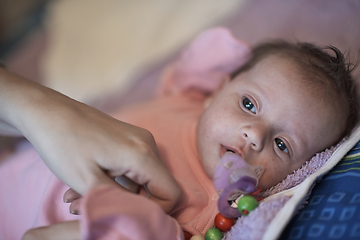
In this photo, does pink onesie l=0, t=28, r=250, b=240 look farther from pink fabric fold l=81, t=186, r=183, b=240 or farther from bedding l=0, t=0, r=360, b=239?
bedding l=0, t=0, r=360, b=239

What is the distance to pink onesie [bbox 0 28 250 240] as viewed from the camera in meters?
0.68

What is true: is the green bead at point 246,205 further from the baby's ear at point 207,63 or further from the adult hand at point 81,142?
the baby's ear at point 207,63

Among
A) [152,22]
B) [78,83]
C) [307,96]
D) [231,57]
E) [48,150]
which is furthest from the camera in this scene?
[152,22]

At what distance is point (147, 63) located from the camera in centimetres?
197

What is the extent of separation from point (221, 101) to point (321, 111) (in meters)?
0.38

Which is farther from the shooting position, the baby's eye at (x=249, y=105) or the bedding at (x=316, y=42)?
the baby's eye at (x=249, y=105)

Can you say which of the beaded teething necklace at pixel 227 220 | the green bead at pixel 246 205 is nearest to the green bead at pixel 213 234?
the beaded teething necklace at pixel 227 220

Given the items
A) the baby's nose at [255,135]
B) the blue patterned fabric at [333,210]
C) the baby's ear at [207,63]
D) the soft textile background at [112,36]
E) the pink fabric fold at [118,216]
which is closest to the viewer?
the pink fabric fold at [118,216]

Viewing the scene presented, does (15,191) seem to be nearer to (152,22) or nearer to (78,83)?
(78,83)

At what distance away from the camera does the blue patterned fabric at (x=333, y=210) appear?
0.75m

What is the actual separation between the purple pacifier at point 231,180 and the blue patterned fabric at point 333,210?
0.16 metres

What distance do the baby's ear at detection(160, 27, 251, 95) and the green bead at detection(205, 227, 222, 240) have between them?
897 mm

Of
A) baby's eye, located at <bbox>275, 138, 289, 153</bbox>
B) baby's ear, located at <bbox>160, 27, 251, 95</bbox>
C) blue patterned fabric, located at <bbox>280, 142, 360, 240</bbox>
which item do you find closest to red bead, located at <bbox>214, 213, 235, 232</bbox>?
blue patterned fabric, located at <bbox>280, 142, 360, 240</bbox>

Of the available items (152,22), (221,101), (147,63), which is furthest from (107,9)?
(221,101)
